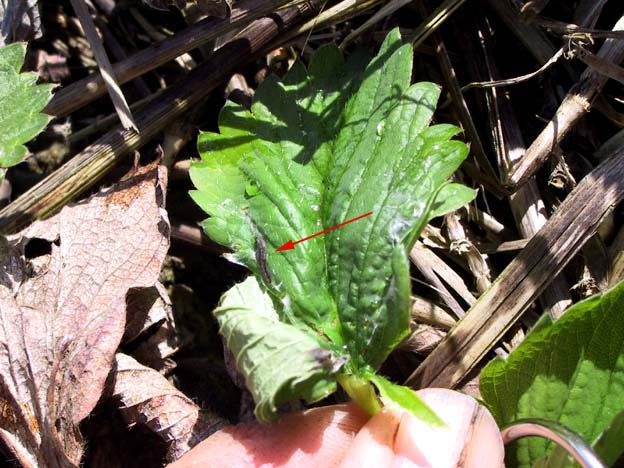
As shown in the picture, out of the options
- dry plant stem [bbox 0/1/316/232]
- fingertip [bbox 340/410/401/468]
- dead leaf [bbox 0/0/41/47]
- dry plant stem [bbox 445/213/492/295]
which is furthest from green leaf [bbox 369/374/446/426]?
dead leaf [bbox 0/0/41/47]

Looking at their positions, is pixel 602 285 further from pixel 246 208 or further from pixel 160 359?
pixel 160 359

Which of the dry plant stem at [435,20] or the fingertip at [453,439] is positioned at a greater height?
the dry plant stem at [435,20]

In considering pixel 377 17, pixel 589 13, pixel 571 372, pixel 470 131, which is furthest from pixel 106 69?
pixel 571 372

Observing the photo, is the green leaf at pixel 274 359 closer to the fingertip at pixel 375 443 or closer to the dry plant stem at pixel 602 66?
the fingertip at pixel 375 443

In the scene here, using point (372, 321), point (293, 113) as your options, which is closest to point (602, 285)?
point (372, 321)

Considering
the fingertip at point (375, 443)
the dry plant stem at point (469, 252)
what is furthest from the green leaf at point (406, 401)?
the dry plant stem at point (469, 252)

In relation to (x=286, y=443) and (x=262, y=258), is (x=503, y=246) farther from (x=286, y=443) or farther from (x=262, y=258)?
(x=286, y=443)

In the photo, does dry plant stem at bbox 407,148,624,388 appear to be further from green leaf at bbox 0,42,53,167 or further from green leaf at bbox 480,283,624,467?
green leaf at bbox 0,42,53,167
